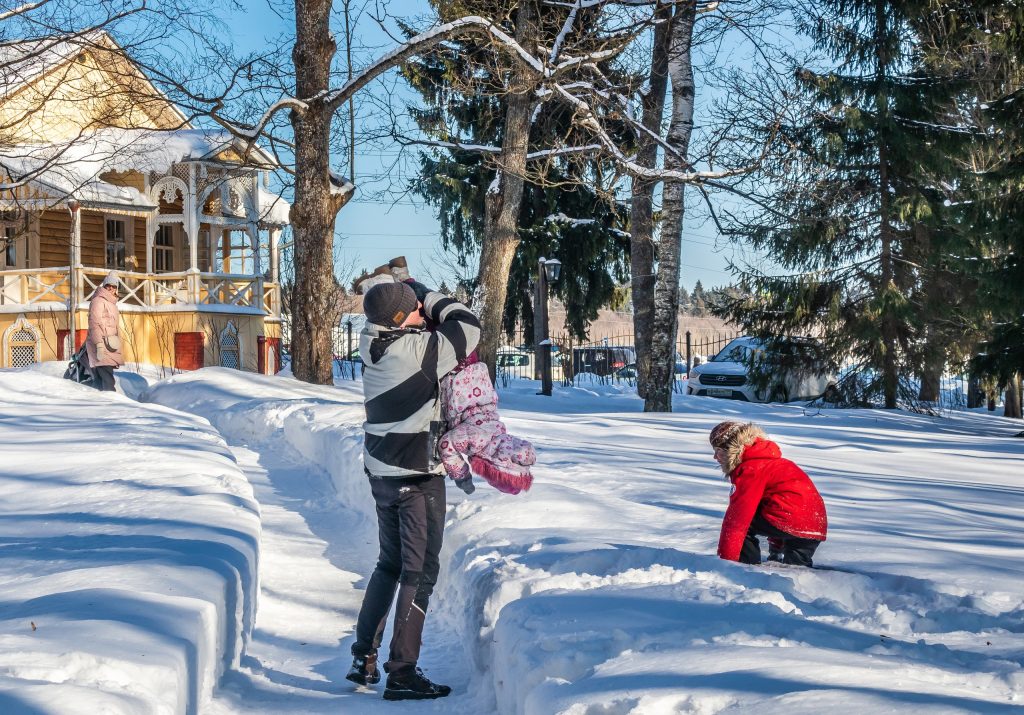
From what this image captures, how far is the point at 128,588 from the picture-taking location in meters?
3.72

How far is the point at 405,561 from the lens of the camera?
13.6 feet

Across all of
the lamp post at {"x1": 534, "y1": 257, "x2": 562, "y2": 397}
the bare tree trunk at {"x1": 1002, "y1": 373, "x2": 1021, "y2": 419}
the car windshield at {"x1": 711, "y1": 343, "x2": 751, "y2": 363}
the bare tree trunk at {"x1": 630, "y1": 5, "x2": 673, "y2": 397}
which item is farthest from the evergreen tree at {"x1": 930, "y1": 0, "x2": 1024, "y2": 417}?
the bare tree trunk at {"x1": 1002, "y1": 373, "x2": 1021, "y2": 419}

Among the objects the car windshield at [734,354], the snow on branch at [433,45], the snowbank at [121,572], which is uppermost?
the snow on branch at [433,45]

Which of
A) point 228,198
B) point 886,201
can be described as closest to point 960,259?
point 886,201

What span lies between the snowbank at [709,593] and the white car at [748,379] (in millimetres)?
10439

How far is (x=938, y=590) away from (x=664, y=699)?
2.25 meters

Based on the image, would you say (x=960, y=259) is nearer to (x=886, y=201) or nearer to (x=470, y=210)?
(x=886, y=201)

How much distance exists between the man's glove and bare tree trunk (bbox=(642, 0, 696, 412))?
9.24 metres

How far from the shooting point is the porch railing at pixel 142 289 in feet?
73.4

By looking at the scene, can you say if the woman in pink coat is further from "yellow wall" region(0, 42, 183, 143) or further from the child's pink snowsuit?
the child's pink snowsuit

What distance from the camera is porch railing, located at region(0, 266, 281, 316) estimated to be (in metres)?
22.4

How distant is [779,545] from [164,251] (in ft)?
83.6

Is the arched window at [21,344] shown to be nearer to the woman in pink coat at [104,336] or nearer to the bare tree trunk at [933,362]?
the woman in pink coat at [104,336]

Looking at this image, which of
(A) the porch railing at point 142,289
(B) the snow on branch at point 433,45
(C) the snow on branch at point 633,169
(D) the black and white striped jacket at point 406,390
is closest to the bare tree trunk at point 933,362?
(C) the snow on branch at point 633,169
